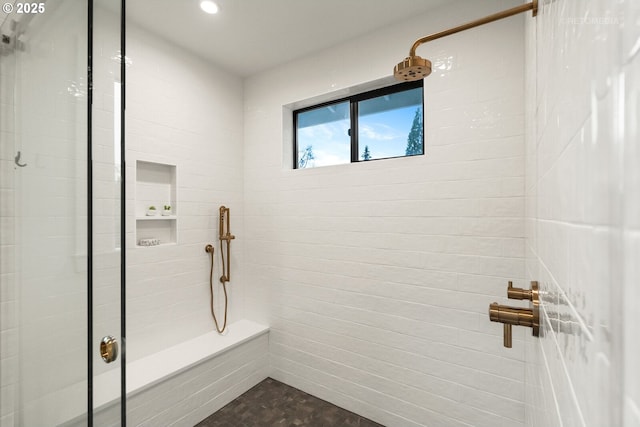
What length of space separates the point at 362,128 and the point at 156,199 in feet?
5.50

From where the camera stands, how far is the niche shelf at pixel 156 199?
2076 mm

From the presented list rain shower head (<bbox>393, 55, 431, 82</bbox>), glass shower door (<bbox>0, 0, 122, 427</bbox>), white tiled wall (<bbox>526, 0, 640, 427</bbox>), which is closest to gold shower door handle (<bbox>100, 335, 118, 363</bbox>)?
glass shower door (<bbox>0, 0, 122, 427</bbox>)

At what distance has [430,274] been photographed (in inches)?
72.0

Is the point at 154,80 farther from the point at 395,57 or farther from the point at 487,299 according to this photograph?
the point at 487,299

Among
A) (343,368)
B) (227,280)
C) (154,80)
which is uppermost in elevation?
(154,80)

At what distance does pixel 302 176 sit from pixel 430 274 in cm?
123

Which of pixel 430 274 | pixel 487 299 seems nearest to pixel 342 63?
pixel 430 274

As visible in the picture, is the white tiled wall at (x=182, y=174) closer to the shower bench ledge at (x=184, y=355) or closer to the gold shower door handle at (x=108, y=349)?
the shower bench ledge at (x=184, y=355)

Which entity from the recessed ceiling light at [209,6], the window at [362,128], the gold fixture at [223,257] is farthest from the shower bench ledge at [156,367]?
the recessed ceiling light at [209,6]

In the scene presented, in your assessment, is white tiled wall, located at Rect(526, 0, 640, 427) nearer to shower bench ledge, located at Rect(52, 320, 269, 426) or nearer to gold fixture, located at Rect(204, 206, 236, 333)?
shower bench ledge, located at Rect(52, 320, 269, 426)

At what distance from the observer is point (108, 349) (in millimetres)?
837

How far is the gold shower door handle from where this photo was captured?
2.75 feet

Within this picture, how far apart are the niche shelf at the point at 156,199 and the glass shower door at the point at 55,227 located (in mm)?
994

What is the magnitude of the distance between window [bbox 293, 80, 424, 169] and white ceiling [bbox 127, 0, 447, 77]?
449 millimetres
